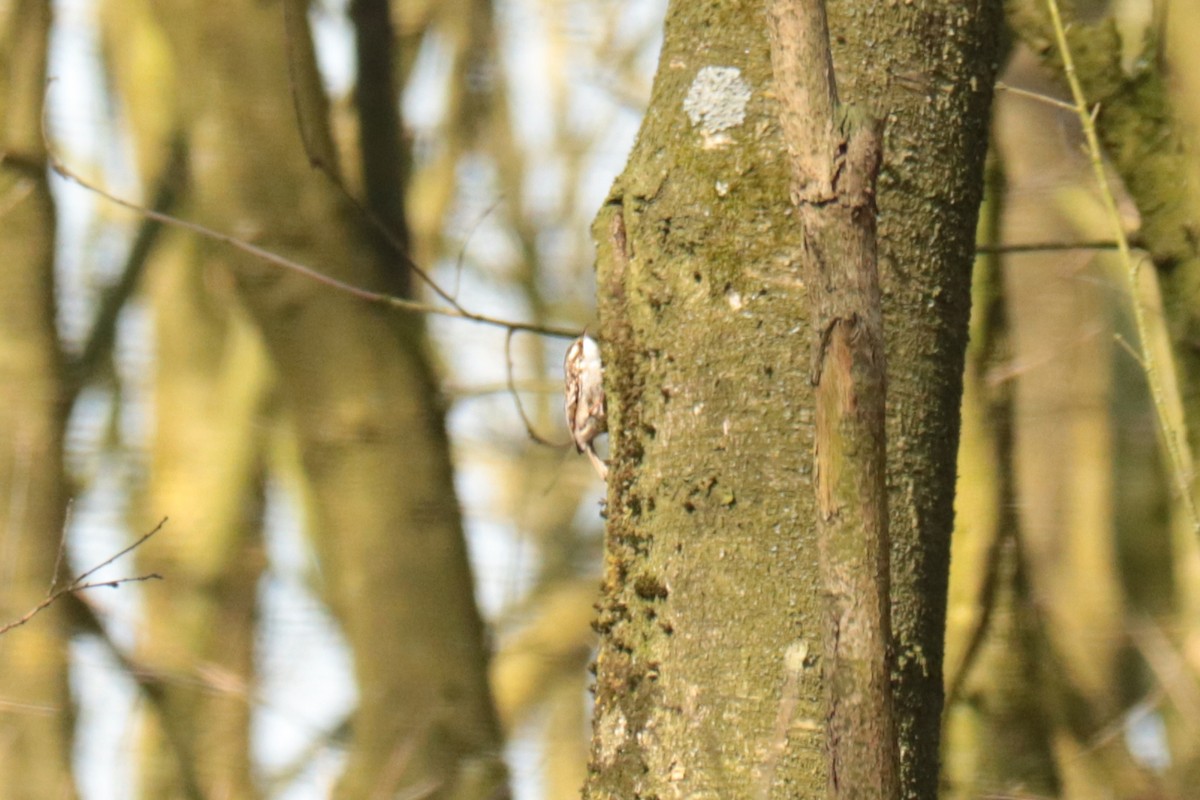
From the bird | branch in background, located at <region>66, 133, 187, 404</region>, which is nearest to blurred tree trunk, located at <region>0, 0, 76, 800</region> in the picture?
branch in background, located at <region>66, 133, 187, 404</region>

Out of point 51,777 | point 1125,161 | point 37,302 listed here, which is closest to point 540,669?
point 51,777

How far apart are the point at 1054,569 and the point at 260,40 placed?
2596 mm

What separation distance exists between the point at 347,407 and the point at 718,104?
7.51 feet

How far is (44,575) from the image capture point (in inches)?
145

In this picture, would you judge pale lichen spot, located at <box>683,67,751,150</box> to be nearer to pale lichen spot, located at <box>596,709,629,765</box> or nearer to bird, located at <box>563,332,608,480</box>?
pale lichen spot, located at <box>596,709,629,765</box>

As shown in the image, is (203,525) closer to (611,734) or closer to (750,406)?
(611,734)

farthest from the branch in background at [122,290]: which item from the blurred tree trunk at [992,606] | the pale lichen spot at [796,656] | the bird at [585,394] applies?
the pale lichen spot at [796,656]

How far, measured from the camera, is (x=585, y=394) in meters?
2.59

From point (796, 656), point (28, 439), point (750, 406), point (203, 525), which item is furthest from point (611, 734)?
point (203, 525)

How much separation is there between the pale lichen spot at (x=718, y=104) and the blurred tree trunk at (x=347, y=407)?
219cm

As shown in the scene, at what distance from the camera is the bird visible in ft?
8.37

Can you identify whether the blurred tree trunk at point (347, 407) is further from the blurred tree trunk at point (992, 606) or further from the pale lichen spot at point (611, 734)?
the pale lichen spot at point (611, 734)

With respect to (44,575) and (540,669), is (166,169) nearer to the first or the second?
(44,575)

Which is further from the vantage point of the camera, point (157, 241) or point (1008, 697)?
point (157, 241)
